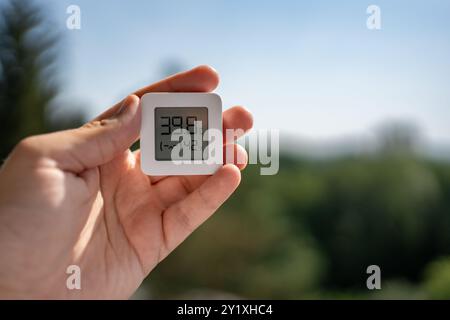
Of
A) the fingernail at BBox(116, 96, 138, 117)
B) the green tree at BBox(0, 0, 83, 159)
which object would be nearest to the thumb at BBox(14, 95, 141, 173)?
the fingernail at BBox(116, 96, 138, 117)

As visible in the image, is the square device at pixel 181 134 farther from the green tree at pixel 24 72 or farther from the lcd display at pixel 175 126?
the green tree at pixel 24 72

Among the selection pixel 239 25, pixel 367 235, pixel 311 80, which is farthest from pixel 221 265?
pixel 239 25

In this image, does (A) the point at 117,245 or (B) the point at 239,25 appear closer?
(A) the point at 117,245

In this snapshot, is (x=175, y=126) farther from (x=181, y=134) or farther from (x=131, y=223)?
(x=131, y=223)

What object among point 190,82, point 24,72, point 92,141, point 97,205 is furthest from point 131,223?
point 24,72

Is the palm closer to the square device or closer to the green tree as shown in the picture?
the square device
